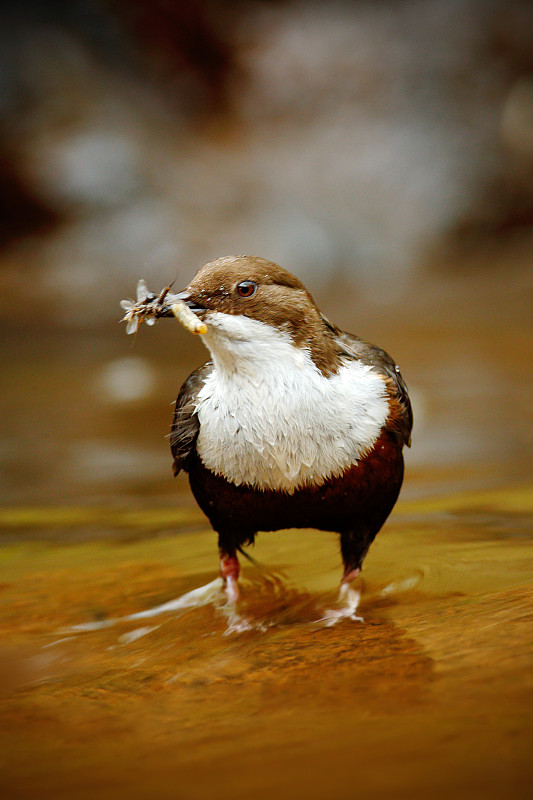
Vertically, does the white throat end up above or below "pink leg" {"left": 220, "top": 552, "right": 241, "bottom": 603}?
above

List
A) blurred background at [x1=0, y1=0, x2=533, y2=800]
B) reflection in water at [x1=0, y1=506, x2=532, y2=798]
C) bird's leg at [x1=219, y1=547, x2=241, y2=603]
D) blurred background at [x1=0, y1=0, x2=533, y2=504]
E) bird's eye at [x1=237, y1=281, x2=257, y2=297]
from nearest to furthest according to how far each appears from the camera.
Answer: reflection in water at [x1=0, y1=506, x2=532, y2=798]
blurred background at [x1=0, y1=0, x2=533, y2=800]
bird's eye at [x1=237, y1=281, x2=257, y2=297]
bird's leg at [x1=219, y1=547, x2=241, y2=603]
blurred background at [x1=0, y1=0, x2=533, y2=504]

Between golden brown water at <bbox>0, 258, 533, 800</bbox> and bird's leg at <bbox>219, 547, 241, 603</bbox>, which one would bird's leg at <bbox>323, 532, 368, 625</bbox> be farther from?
bird's leg at <bbox>219, 547, 241, 603</bbox>

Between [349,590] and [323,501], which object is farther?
[349,590]

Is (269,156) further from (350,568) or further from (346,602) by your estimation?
(346,602)

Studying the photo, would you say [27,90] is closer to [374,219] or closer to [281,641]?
[374,219]

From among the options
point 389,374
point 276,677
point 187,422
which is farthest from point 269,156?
point 276,677

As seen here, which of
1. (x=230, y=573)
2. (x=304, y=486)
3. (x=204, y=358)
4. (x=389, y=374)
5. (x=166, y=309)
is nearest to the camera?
(x=166, y=309)

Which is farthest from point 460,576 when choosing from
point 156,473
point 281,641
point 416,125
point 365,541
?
point 416,125

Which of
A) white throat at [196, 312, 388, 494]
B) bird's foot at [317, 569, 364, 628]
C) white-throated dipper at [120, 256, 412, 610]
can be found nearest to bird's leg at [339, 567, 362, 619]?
bird's foot at [317, 569, 364, 628]
